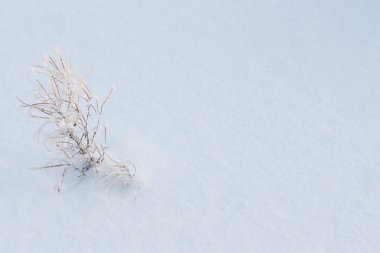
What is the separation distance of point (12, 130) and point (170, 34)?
1144 millimetres

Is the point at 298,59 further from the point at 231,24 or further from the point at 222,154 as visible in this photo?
the point at 222,154

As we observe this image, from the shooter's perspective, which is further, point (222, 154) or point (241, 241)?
point (222, 154)

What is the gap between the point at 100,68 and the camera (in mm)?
2676

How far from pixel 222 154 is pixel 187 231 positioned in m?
0.45

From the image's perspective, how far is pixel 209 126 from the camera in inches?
94.7

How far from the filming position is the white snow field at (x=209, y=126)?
2.00m

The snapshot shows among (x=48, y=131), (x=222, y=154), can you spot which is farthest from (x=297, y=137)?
(x=48, y=131)

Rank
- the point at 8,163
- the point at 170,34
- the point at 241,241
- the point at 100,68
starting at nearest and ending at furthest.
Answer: the point at 241,241
the point at 8,163
the point at 100,68
the point at 170,34

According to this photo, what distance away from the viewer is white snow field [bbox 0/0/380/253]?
2.00 meters

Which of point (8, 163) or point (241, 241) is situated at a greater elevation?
point (241, 241)

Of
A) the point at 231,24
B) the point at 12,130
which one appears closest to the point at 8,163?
the point at 12,130

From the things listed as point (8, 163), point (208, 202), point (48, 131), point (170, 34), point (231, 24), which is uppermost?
point (231, 24)

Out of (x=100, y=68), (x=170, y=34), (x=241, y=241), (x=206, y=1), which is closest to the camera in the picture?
(x=241, y=241)

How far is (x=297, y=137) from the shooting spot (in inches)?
93.8
